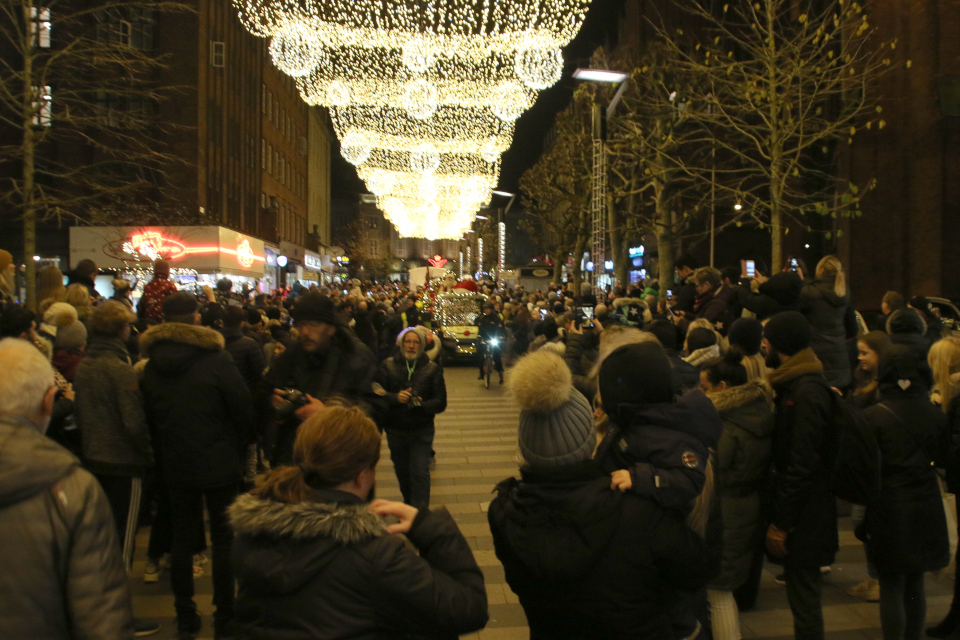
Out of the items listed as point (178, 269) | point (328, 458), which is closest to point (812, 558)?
point (328, 458)

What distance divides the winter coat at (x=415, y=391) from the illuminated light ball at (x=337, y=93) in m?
11.1

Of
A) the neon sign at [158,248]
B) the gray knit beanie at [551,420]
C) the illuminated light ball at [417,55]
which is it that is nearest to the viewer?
the gray knit beanie at [551,420]

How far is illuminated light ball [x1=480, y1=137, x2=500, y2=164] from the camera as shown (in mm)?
21984

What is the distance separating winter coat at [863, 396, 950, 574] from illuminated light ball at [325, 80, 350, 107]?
14.6 meters

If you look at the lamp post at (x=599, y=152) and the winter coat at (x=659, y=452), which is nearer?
the winter coat at (x=659, y=452)

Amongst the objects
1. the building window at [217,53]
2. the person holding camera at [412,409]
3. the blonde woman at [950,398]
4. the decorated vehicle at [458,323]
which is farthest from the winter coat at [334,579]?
the building window at [217,53]

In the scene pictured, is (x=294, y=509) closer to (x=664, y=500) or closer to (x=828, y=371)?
(x=664, y=500)

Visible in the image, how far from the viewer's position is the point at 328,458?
227cm

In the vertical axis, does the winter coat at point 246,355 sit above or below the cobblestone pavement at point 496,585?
above

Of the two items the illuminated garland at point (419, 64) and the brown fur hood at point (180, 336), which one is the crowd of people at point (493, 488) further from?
the illuminated garland at point (419, 64)

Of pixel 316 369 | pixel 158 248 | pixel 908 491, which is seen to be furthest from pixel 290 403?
pixel 158 248

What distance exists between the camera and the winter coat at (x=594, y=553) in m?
2.54

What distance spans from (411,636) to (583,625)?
70 centimetres

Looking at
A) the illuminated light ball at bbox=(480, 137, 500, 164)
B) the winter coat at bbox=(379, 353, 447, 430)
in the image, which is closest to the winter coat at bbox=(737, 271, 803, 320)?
the winter coat at bbox=(379, 353, 447, 430)
